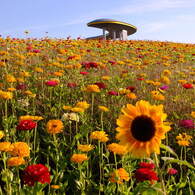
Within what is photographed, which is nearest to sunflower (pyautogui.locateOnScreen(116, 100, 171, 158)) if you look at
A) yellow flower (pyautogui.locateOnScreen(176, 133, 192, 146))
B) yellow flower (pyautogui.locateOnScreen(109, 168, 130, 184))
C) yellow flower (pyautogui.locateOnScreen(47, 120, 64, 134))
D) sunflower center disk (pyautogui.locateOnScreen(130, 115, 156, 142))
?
sunflower center disk (pyautogui.locateOnScreen(130, 115, 156, 142))

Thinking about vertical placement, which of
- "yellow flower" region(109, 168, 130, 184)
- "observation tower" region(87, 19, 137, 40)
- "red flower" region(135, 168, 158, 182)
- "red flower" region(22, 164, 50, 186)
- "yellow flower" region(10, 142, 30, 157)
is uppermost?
"observation tower" region(87, 19, 137, 40)

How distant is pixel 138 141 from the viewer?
1085mm

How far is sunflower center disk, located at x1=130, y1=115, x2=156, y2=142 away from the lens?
1.07 metres

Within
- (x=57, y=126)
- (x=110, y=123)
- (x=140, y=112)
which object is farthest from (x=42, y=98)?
(x=140, y=112)

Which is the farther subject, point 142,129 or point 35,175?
point 35,175

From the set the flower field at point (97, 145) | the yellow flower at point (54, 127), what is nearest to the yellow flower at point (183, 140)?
the flower field at point (97, 145)

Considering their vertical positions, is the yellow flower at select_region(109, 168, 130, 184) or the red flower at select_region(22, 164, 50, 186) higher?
the red flower at select_region(22, 164, 50, 186)

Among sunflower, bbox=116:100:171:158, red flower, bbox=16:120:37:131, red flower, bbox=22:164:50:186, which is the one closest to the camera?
sunflower, bbox=116:100:171:158

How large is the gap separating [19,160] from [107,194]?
0.78m

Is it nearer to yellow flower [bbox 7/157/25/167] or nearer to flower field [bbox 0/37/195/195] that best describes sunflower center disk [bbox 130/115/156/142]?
flower field [bbox 0/37/195/195]

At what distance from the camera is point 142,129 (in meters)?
1.10

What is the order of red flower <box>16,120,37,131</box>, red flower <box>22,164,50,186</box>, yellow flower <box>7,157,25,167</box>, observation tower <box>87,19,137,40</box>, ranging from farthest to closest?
1. observation tower <box>87,19,137,40</box>
2. red flower <box>16,120,37,131</box>
3. yellow flower <box>7,157,25,167</box>
4. red flower <box>22,164,50,186</box>

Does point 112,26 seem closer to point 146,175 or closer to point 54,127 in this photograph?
point 54,127

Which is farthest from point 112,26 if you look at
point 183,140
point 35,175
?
point 35,175
